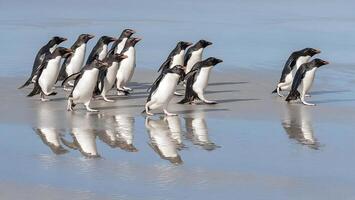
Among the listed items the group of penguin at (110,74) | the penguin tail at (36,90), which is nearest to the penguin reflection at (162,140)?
the group of penguin at (110,74)

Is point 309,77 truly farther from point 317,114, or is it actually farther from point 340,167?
point 340,167

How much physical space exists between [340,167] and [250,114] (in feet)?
9.52

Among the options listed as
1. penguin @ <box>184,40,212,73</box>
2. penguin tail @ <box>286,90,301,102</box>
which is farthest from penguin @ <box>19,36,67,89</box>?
penguin tail @ <box>286,90,301,102</box>

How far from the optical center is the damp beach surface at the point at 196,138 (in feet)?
24.3

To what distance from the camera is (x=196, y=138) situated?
372 inches

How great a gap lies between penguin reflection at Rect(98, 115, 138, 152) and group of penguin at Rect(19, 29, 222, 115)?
0.40 m

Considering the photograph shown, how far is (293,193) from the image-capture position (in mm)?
7207

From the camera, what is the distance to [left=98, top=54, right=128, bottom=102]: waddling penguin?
11.8 metres

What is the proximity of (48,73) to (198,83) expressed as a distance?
1786 mm

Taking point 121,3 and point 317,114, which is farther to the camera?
point 121,3

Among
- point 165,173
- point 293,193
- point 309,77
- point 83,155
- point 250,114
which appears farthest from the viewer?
point 309,77

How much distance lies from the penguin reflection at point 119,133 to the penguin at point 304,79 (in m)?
2.21

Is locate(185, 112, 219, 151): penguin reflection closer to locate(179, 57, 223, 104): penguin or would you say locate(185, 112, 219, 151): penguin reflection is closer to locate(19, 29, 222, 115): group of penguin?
locate(19, 29, 222, 115): group of penguin

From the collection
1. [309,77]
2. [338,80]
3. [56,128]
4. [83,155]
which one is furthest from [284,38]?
[83,155]
